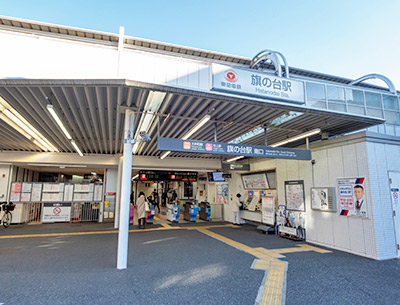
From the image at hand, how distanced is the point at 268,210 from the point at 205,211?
4.57 metres

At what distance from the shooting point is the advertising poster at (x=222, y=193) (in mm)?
13500

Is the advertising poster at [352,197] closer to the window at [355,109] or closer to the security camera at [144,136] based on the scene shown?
the window at [355,109]

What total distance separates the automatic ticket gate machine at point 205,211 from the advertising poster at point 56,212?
7.02 meters

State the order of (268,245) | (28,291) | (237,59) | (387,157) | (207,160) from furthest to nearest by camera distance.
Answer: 1. (207,160)
2. (237,59)
3. (268,245)
4. (387,157)
5. (28,291)

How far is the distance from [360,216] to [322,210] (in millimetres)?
1214

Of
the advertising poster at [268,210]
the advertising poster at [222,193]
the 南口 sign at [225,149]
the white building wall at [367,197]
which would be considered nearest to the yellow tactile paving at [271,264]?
the white building wall at [367,197]

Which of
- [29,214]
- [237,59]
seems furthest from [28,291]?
[237,59]

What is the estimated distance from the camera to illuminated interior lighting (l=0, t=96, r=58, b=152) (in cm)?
578

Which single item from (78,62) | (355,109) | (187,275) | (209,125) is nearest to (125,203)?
(187,275)

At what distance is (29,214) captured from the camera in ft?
41.3

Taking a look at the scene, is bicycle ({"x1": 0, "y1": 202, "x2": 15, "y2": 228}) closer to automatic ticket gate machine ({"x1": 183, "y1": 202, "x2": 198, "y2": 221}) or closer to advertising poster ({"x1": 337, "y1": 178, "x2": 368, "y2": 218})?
automatic ticket gate machine ({"x1": 183, "y1": 202, "x2": 198, "y2": 221})

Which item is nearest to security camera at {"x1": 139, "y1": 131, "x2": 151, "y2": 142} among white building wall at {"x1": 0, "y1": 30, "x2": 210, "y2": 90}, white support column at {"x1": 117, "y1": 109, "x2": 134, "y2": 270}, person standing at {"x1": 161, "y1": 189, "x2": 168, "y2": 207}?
white support column at {"x1": 117, "y1": 109, "x2": 134, "y2": 270}

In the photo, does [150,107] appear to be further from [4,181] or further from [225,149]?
[4,181]

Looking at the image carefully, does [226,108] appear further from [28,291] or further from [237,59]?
[237,59]
